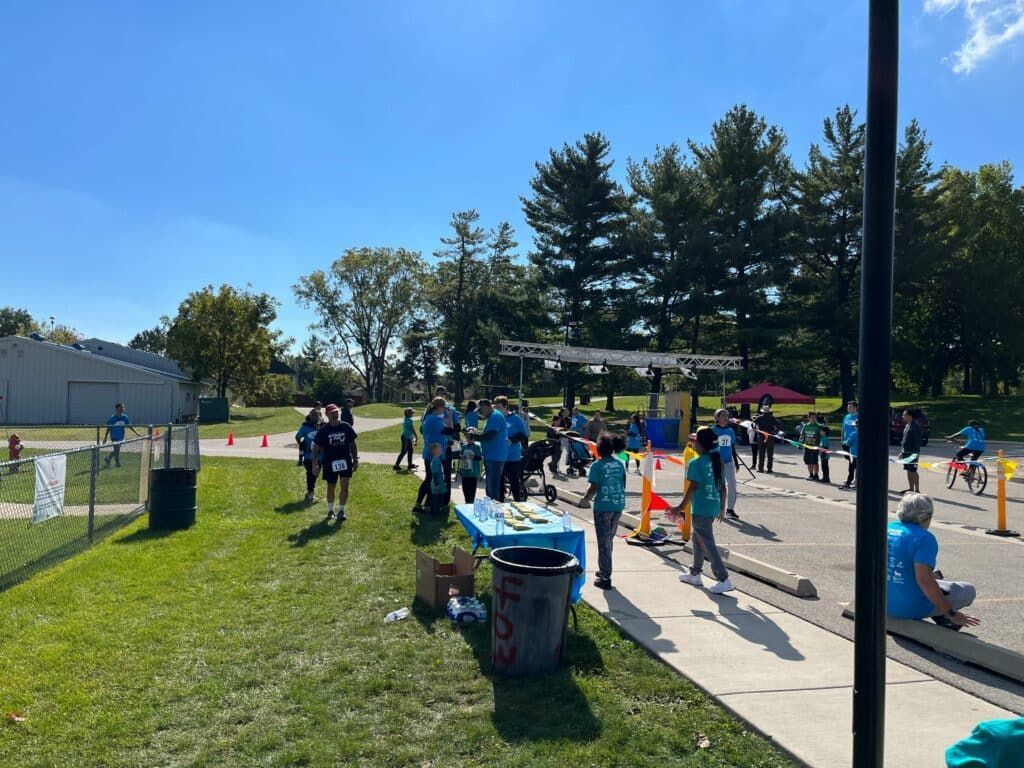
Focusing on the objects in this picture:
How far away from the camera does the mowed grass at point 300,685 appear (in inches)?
163

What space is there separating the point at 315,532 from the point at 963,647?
778cm

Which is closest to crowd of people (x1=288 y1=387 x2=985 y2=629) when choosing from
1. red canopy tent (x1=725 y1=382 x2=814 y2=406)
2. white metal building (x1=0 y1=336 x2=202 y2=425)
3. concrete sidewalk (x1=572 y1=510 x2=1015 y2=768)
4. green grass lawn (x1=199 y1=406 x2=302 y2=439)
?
concrete sidewalk (x1=572 y1=510 x2=1015 y2=768)

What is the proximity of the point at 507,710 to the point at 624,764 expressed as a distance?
90 centimetres

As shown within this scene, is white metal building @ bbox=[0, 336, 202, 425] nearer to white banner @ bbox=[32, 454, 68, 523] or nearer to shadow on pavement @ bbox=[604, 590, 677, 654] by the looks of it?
white banner @ bbox=[32, 454, 68, 523]

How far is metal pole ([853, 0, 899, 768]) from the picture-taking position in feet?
8.59

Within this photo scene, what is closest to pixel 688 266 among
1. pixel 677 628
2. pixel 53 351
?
pixel 53 351

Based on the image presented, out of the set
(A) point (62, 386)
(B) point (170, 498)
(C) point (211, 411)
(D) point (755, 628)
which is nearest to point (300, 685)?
(D) point (755, 628)

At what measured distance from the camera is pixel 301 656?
5.60m

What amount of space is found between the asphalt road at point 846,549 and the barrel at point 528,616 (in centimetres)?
266

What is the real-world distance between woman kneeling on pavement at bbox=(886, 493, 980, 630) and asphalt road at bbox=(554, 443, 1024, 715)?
1.06 feet

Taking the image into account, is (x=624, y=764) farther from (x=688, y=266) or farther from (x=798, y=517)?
(x=688, y=266)

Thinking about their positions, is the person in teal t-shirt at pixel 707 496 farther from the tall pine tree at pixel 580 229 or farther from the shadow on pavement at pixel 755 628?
the tall pine tree at pixel 580 229

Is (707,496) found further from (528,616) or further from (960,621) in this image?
(528,616)

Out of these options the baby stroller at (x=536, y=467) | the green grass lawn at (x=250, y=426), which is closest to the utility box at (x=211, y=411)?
the green grass lawn at (x=250, y=426)
